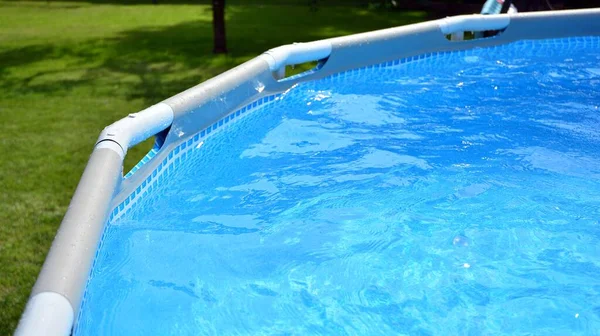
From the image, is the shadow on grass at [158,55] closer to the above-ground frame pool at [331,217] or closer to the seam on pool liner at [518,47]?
the seam on pool liner at [518,47]

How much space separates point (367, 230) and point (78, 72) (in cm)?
636

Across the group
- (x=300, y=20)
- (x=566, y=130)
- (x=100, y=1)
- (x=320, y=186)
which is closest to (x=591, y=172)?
(x=566, y=130)

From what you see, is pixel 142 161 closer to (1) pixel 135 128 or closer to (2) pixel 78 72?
(1) pixel 135 128

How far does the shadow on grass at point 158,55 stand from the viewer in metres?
7.66

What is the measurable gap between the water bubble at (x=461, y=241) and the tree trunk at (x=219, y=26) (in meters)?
6.48

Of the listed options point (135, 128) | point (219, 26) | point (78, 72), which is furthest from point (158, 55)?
point (135, 128)

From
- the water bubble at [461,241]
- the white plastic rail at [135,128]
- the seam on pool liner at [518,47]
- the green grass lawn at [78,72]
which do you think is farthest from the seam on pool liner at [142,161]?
the seam on pool liner at [518,47]

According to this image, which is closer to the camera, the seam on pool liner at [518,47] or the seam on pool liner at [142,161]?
the seam on pool liner at [142,161]

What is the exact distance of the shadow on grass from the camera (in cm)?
Result: 766

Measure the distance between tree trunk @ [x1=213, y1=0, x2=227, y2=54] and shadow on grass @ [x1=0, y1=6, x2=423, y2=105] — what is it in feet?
0.60

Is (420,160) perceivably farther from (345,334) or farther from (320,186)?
(345,334)

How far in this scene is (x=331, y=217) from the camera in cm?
309

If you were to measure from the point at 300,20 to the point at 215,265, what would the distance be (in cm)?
1113

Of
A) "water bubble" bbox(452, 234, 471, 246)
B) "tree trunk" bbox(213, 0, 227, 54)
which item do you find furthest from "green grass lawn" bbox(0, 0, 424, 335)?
"water bubble" bbox(452, 234, 471, 246)
